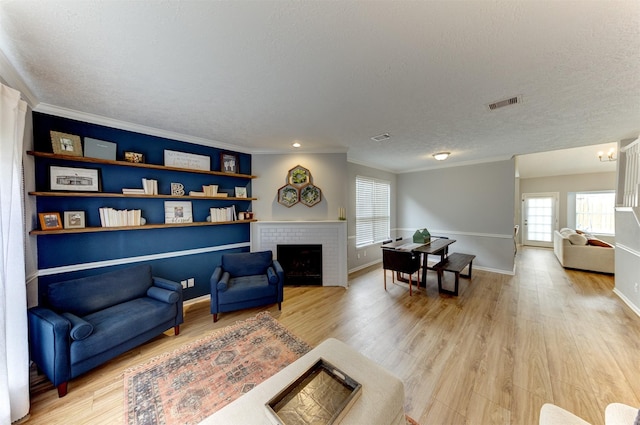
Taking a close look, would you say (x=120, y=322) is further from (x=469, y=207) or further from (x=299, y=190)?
(x=469, y=207)

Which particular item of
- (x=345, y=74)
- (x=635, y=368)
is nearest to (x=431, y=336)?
(x=635, y=368)

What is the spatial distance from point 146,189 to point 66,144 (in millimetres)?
829

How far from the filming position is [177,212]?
3.21 m

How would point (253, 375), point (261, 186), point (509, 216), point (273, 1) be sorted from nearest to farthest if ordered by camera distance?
point (273, 1) → point (253, 375) → point (261, 186) → point (509, 216)

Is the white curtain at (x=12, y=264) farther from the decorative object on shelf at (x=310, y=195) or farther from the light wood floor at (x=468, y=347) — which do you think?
the decorative object on shelf at (x=310, y=195)

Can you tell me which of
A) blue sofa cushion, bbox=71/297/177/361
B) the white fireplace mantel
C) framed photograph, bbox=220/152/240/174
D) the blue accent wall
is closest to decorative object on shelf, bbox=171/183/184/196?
the blue accent wall

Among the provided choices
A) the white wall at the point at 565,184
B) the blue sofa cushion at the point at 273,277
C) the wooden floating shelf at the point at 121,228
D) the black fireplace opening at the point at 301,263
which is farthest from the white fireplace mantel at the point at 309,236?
the white wall at the point at 565,184

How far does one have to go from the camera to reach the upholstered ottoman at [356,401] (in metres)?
1.10

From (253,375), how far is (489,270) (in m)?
5.41

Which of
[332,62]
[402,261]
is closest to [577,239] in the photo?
[402,261]

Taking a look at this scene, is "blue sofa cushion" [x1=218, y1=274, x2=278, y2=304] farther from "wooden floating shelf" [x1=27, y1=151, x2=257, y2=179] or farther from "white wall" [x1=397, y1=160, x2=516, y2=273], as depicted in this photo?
"white wall" [x1=397, y1=160, x2=516, y2=273]

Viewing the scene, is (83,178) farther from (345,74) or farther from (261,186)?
(345,74)

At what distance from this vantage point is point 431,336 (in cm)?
250

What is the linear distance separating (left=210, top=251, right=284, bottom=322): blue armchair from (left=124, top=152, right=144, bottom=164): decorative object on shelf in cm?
174
